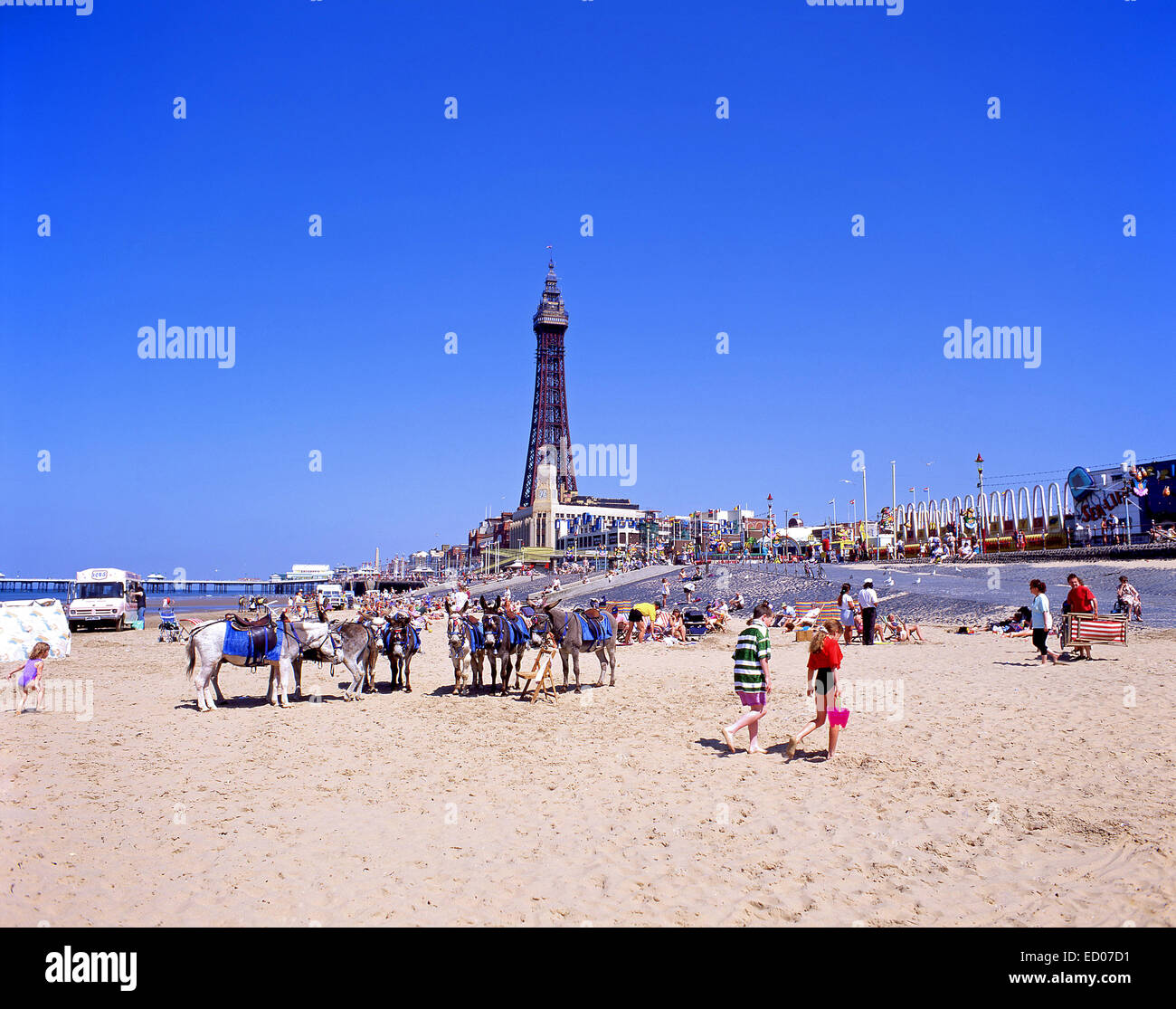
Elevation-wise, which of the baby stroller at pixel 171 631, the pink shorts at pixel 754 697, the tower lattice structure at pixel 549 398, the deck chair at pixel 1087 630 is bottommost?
the baby stroller at pixel 171 631

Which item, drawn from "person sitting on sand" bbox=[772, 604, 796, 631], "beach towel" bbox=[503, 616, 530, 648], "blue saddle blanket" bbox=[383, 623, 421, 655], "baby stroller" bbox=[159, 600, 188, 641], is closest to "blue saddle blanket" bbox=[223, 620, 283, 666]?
"blue saddle blanket" bbox=[383, 623, 421, 655]

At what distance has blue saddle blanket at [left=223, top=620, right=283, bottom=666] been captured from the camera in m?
13.4

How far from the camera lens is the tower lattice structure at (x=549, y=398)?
563 ft

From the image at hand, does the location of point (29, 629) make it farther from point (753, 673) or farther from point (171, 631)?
point (753, 673)

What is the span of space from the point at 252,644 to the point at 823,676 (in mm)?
9649

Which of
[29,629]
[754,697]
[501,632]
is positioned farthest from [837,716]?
[29,629]

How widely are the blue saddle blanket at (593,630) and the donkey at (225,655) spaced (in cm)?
514

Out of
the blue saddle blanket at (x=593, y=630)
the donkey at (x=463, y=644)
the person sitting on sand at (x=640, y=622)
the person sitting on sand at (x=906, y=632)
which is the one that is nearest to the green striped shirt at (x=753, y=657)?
the blue saddle blanket at (x=593, y=630)

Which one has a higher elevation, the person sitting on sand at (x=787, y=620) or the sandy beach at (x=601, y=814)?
the sandy beach at (x=601, y=814)

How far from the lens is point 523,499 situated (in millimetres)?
188000

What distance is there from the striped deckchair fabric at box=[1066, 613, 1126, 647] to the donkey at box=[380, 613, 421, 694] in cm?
1366

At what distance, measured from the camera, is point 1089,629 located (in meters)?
16.2

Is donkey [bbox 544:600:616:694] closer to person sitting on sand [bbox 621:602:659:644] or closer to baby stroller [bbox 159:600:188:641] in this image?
person sitting on sand [bbox 621:602:659:644]

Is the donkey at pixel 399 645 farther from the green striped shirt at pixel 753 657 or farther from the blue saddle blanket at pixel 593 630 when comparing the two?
the green striped shirt at pixel 753 657
